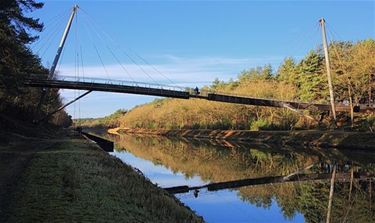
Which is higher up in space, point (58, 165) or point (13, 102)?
point (13, 102)

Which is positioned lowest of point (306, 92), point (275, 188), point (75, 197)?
point (275, 188)

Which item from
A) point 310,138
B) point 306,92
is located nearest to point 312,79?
point 306,92

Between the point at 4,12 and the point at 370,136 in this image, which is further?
the point at 370,136

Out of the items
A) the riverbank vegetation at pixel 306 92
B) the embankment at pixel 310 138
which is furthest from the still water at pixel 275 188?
the riverbank vegetation at pixel 306 92

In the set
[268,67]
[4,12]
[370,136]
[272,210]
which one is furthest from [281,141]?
[268,67]

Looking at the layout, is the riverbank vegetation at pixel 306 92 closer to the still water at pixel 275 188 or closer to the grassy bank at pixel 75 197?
the still water at pixel 275 188

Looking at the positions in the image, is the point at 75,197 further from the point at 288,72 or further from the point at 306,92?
the point at 288,72

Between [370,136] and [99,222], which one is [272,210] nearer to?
[99,222]

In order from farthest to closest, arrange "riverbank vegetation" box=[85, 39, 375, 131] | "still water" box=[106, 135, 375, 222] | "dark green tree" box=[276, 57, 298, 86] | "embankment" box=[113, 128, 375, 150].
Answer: "dark green tree" box=[276, 57, 298, 86] < "riverbank vegetation" box=[85, 39, 375, 131] < "embankment" box=[113, 128, 375, 150] < "still water" box=[106, 135, 375, 222]

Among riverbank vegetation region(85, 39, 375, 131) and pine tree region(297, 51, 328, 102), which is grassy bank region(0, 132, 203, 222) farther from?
pine tree region(297, 51, 328, 102)

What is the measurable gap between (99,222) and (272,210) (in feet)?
34.3

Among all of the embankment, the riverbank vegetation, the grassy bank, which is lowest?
the grassy bank

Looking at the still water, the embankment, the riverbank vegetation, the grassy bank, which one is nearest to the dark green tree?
the riverbank vegetation

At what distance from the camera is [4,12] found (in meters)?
36.9
